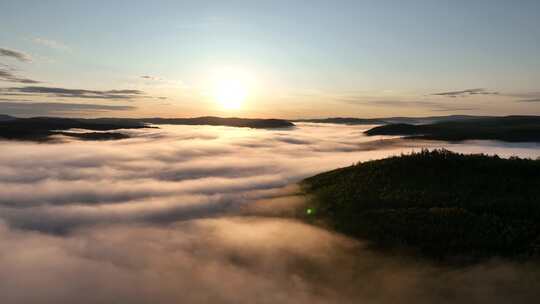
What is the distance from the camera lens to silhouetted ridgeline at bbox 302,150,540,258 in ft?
68.3

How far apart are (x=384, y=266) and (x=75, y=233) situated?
97.7 feet

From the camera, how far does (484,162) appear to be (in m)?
34.0

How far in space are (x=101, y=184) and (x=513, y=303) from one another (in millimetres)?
78494

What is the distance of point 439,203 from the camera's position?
26891 millimetres

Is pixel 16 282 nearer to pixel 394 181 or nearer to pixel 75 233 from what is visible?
pixel 75 233

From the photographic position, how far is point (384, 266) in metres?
18.8

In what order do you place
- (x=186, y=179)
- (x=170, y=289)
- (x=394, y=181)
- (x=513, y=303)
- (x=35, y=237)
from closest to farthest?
1. (x=513, y=303)
2. (x=170, y=289)
3. (x=394, y=181)
4. (x=35, y=237)
5. (x=186, y=179)

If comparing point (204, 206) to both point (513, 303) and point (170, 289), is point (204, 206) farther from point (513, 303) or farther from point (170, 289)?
point (513, 303)

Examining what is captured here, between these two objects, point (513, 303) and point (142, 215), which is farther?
point (142, 215)

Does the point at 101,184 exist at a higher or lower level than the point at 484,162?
lower

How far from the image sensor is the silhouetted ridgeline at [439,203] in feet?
68.3

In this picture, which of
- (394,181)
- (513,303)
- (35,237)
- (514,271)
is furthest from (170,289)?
(35,237)

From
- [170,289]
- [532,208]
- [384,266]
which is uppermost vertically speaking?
[532,208]

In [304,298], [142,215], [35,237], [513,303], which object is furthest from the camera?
[142,215]
